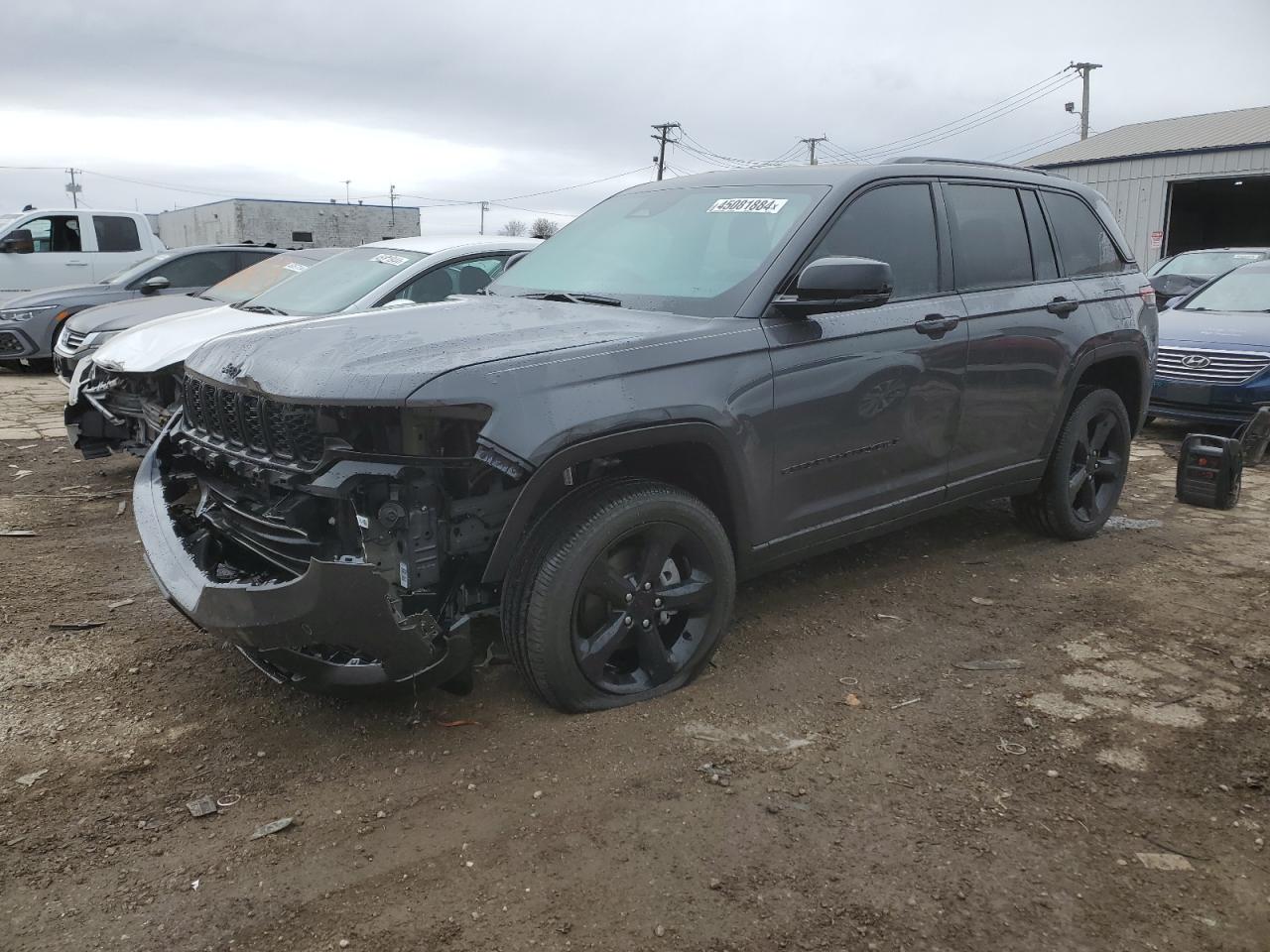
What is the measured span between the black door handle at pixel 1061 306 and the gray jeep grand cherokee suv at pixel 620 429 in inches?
0.5

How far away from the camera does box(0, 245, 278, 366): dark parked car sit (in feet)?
35.7

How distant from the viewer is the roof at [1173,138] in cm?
2669

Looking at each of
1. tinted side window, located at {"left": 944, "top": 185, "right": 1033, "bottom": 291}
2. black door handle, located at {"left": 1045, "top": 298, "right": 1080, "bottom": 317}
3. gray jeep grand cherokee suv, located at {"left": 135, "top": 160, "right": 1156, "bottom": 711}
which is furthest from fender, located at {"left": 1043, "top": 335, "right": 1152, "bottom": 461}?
tinted side window, located at {"left": 944, "top": 185, "right": 1033, "bottom": 291}

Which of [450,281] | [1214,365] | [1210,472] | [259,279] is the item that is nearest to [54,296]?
[259,279]

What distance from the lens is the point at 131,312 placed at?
27.7ft

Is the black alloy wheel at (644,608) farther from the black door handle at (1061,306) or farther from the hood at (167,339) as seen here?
the hood at (167,339)

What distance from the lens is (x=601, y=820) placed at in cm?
281

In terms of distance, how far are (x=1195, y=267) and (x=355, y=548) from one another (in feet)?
44.3

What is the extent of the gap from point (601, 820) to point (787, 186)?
255cm

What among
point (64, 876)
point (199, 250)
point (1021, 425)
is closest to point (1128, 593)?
point (1021, 425)

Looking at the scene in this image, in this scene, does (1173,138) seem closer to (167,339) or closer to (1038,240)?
(1038,240)

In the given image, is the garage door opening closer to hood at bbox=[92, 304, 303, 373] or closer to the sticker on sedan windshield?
hood at bbox=[92, 304, 303, 373]

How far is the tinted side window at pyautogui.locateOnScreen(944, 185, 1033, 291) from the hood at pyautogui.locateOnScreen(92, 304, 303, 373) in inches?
144

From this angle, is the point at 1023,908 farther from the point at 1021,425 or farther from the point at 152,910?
the point at 1021,425
